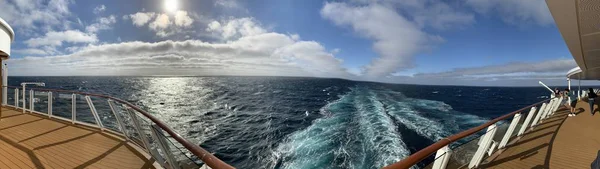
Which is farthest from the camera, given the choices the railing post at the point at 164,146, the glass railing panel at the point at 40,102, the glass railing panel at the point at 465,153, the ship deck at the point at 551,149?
the glass railing panel at the point at 40,102

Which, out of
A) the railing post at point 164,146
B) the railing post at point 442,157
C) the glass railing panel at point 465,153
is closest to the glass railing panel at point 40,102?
the railing post at point 164,146

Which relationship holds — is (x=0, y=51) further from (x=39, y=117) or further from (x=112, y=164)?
(x=112, y=164)

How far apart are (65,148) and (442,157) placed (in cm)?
470

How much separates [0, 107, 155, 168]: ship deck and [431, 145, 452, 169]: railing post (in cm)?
281

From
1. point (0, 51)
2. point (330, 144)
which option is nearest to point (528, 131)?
point (330, 144)

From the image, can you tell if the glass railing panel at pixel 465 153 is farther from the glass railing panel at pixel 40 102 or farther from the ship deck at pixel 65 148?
the glass railing panel at pixel 40 102

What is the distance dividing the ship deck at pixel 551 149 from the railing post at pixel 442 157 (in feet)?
5.12

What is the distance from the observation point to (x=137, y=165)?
9.22 ft

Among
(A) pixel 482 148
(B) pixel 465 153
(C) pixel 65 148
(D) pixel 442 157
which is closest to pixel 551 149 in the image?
(A) pixel 482 148

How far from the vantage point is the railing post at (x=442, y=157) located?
1.96m

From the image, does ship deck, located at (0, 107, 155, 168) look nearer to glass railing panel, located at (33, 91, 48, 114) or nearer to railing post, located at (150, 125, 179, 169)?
railing post, located at (150, 125, 179, 169)

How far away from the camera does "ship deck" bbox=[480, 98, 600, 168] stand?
11.2 feet

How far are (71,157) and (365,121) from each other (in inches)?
419

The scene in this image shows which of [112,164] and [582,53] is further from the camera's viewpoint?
[582,53]
